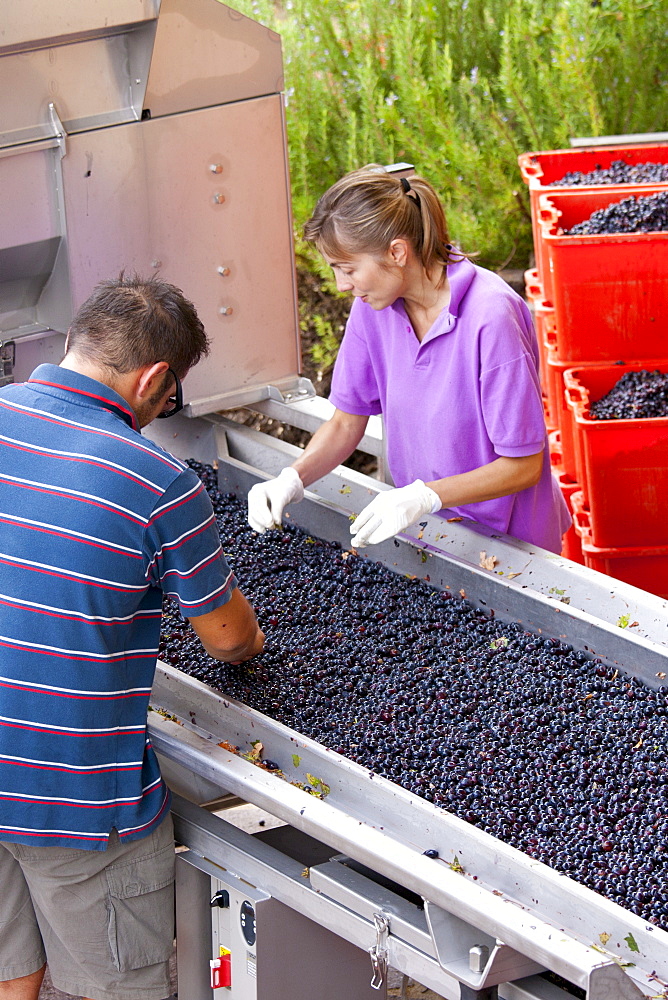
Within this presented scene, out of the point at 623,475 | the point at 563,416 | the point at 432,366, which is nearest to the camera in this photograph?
the point at 432,366

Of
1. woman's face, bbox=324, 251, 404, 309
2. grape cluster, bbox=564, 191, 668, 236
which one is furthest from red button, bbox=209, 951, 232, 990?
grape cluster, bbox=564, 191, 668, 236

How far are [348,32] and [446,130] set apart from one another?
3.25 feet

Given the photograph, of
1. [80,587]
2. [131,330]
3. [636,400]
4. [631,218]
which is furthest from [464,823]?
[631,218]

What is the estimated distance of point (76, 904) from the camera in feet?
5.78

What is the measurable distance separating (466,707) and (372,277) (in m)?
0.91

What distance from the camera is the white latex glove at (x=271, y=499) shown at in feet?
8.06

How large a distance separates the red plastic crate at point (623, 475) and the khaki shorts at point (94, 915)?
6.04 ft

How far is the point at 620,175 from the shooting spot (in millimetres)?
4043

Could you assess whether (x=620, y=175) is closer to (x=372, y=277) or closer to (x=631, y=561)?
(x=631, y=561)

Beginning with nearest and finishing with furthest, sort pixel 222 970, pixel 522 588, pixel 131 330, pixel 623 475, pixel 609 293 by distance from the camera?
pixel 131 330
pixel 222 970
pixel 522 588
pixel 623 475
pixel 609 293

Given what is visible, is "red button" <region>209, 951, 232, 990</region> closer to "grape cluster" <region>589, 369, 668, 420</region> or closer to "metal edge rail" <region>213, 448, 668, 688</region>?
"metal edge rail" <region>213, 448, 668, 688</region>

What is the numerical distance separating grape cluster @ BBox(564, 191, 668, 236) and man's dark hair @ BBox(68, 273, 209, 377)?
6.76 ft

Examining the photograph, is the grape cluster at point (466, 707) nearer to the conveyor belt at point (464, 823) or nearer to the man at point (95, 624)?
the conveyor belt at point (464, 823)

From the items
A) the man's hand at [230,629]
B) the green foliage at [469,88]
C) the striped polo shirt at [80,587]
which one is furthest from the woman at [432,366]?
the green foliage at [469,88]
